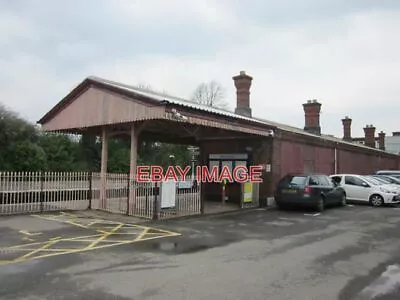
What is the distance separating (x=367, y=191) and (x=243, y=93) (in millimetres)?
8031

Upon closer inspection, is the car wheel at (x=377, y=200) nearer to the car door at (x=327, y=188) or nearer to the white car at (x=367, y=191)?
the white car at (x=367, y=191)

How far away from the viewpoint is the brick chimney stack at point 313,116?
29.7 meters

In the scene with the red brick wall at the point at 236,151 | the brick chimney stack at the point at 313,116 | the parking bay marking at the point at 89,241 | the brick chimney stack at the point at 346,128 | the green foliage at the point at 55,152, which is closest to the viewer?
the parking bay marking at the point at 89,241

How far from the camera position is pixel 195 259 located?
25.9 feet

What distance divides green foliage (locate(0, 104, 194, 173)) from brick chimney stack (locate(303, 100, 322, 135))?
12.2 metres

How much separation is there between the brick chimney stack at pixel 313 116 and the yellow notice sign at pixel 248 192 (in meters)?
13.5

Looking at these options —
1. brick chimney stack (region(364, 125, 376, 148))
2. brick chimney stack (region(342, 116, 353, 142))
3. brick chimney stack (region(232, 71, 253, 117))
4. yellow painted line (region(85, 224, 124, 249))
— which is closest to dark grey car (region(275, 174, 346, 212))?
brick chimney stack (region(232, 71, 253, 117))

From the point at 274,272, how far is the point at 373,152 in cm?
3094

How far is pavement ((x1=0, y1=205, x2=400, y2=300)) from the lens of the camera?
5.96m

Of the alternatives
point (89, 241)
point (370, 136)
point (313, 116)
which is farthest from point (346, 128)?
point (89, 241)

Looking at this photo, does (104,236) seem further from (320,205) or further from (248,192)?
(320,205)

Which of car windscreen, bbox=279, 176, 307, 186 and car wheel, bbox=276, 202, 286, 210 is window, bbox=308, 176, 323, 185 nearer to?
car windscreen, bbox=279, 176, 307, 186

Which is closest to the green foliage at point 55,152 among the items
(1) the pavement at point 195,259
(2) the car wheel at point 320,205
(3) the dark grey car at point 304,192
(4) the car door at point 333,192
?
(3) the dark grey car at point 304,192

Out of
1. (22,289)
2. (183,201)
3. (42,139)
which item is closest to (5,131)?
(42,139)
